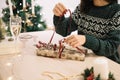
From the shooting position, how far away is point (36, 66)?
51.9 inches

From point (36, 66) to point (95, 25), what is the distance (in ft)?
2.07

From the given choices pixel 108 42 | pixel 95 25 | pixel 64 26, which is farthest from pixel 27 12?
pixel 108 42

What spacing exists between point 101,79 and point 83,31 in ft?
2.64

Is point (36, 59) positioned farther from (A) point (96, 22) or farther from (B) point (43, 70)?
(A) point (96, 22)

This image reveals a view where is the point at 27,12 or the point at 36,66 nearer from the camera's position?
the point at 36,66

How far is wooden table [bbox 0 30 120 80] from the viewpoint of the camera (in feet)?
3.95

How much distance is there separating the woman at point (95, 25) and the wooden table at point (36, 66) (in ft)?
0.31

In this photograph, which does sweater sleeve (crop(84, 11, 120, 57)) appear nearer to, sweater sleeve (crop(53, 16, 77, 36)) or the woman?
the woman

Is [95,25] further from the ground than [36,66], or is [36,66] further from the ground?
[95,25]

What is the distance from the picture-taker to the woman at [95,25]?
1514 millimetres

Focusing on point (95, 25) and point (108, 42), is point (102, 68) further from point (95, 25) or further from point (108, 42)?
point (95, 25)

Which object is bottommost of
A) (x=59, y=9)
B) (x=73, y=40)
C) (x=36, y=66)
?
(x=36, y=66)

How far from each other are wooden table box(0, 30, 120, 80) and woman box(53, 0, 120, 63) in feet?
0.31

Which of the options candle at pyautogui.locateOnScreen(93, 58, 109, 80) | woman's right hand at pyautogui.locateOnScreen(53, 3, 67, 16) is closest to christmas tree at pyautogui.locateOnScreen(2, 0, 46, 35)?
woman's right hand at pyautogui.locateOnScreen(53, 3, 67, 16)
